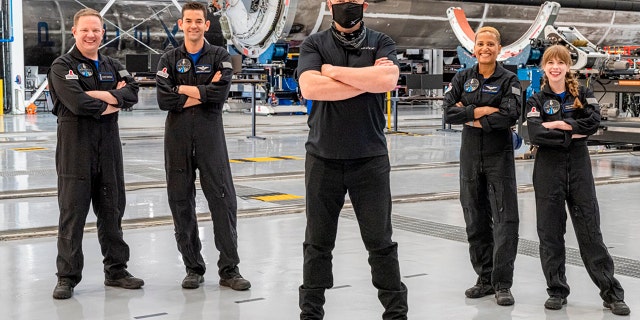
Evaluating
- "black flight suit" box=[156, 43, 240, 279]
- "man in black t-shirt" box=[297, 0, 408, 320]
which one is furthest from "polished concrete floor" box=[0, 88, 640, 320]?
"man in black t-shirt" box=[297, 0, 408, 320]

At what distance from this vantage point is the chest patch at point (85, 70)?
5.77 m

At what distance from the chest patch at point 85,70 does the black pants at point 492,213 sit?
2.47 metres

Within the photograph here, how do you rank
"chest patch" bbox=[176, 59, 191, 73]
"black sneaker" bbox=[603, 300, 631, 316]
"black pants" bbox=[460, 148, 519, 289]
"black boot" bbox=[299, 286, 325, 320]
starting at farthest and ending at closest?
"chest patch" bbox=[176, 59, 191, 73] → "black pants" bbox=[460, 148, 519, 289] → "black sneaker" bbox=[603, 300, 631, 316] → "black boot" bbox=[299, 286, 325, 320]

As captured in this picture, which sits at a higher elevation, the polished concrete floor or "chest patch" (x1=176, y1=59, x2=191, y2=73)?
"chest patch" (x1=176, y1=59, x2=191, y2=73)

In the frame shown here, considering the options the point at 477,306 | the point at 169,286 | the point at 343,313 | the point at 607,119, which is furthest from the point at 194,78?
the point at 607,119

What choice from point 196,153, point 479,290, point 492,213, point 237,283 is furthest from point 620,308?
point 196,153

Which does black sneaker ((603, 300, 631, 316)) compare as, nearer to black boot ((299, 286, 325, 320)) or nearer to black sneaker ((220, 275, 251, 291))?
black boot ((299, 286, 325, 320))

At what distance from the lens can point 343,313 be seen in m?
5.14

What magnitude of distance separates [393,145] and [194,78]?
32.1ft

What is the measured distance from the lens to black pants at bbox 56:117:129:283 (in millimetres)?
5688

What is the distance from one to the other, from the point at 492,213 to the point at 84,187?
2.60m

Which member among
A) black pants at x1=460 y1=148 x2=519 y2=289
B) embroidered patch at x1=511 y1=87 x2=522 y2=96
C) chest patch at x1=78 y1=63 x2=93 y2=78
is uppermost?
chest patch at x1=78 y1=63 x2=93 y2=78

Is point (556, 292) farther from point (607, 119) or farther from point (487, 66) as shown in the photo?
point (607, 119)

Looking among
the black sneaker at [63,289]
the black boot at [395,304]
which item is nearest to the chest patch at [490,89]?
the black boot at [395,304]
